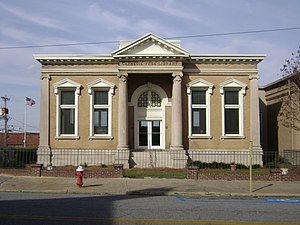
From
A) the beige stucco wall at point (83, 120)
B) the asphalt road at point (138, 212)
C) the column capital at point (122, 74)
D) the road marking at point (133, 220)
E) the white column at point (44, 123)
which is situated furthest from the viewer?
the beige stucco wall at point (83, 120)

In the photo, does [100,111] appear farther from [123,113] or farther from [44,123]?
[44,123]

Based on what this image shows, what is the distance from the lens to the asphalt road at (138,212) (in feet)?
30.9

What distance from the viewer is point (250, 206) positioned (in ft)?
41.1

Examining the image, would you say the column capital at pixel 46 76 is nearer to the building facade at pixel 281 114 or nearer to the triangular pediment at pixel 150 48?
the triangular pediment at pixel 150 48

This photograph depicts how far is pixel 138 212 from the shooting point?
1060 cm

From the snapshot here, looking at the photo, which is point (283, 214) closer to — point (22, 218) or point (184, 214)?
point (184, 214)

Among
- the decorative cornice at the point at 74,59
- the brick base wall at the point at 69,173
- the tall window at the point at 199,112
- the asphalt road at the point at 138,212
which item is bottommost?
the asphalt road at the point at 138,212

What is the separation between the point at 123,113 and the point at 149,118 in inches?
105

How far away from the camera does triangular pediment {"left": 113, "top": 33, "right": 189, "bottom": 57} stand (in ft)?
90.7

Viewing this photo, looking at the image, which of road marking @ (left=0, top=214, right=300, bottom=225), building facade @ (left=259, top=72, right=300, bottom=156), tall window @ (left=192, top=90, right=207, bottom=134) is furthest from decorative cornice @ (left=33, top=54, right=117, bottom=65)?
road marking @ (left=0, top=214, right=300, bottom=225)

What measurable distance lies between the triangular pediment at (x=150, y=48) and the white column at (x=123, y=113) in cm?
149

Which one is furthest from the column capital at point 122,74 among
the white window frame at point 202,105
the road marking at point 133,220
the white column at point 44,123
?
the road marking at point 133,220

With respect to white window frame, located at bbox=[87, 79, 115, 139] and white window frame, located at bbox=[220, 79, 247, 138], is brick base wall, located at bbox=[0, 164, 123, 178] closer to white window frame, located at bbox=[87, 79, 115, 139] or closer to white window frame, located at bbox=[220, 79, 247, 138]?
white window frame, located at bbox=[87, 79, 115, 139]

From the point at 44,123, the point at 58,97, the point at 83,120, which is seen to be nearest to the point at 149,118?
the point at 83,120
